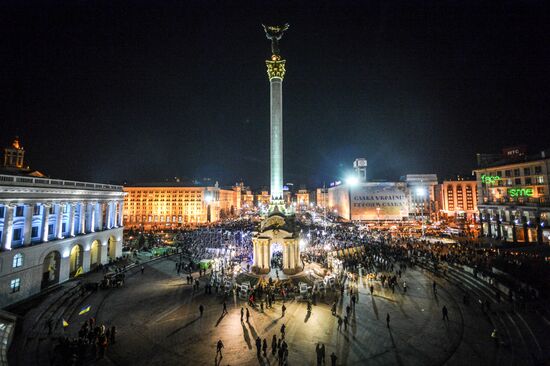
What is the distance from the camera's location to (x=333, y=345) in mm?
17156

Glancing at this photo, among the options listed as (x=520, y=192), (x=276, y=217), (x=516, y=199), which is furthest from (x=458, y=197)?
(x=276, y=217)

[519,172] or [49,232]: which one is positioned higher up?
[519,172]

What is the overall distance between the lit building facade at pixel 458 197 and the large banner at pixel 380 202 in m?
15.9

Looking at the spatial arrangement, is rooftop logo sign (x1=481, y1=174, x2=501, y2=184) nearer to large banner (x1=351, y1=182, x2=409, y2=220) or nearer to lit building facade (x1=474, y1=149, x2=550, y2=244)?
lit building facade (x1=474, y1=149, x2=550, y2=244)

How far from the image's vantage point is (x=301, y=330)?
19234 mm

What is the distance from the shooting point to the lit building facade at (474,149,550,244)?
1693 inches

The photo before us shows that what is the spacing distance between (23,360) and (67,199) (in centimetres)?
2103

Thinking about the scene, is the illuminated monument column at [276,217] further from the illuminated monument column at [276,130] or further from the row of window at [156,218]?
the row of window at [156,218]

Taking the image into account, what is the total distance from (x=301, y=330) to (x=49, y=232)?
1173 inches

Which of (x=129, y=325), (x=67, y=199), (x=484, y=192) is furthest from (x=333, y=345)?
(x=484, y=192)

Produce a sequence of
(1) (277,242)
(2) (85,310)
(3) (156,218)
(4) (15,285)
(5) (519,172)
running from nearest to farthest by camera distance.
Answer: (2) (85,310)
(4) (15,285)
(1) (277,242)
(5) (519,172)
(3) (156,218)

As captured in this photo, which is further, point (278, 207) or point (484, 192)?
point (484, 192)

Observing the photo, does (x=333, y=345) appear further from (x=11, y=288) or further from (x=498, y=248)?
(x=498, y=248)

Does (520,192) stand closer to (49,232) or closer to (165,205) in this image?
(49,232)
